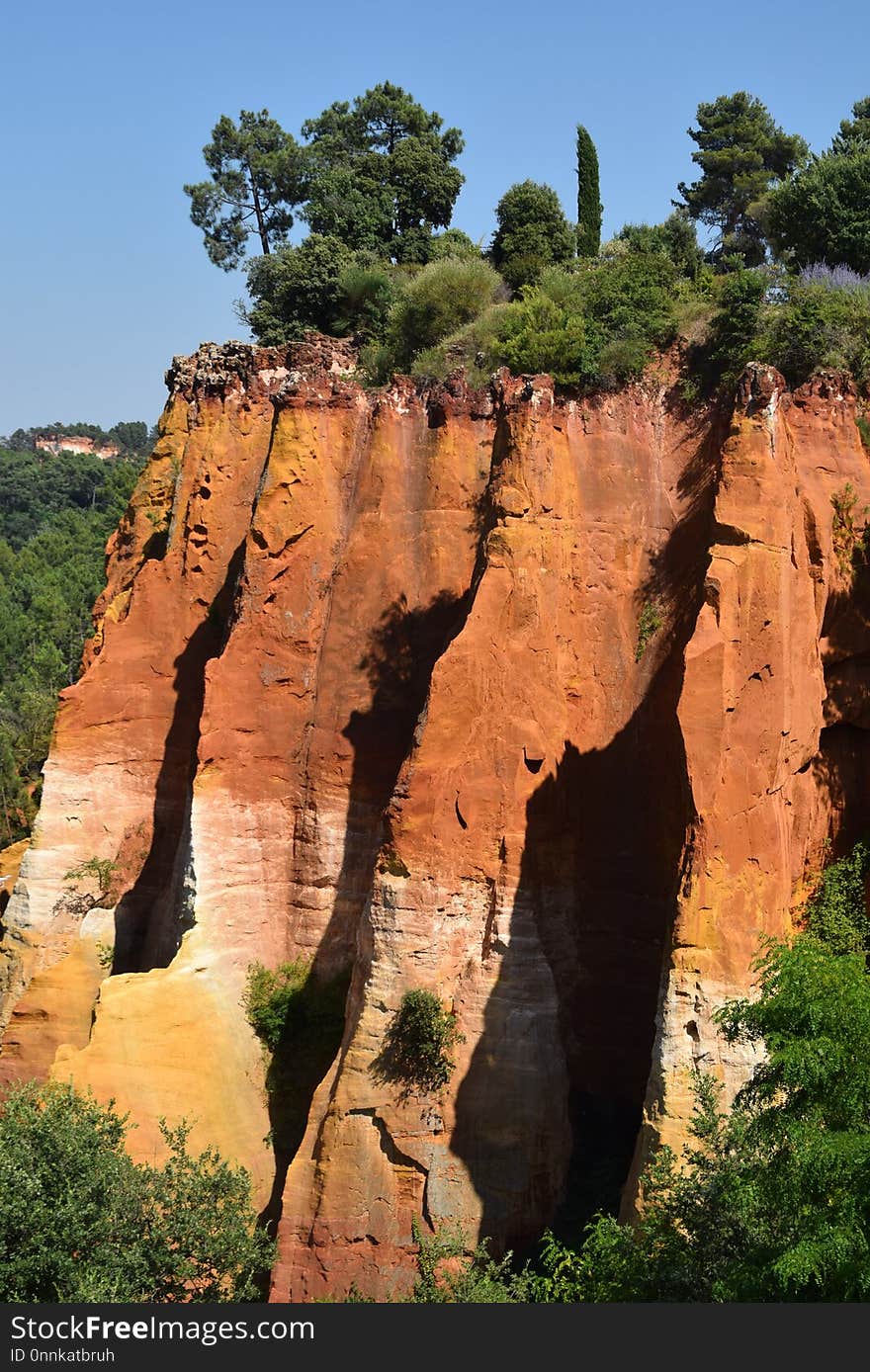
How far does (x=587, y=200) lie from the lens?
1346 inches

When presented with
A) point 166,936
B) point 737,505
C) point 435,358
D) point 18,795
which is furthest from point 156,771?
point 18,795

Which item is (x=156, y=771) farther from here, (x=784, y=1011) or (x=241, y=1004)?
(x=784, y=1011)

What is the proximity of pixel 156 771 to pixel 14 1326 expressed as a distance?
12.8 meters

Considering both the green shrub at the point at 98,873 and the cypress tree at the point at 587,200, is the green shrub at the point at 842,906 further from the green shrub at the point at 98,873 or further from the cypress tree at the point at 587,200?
the cypress tree at the point at 587,200

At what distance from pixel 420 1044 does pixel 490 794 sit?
3.13 m

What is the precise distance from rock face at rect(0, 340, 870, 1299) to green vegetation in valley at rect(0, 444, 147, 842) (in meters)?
21.6

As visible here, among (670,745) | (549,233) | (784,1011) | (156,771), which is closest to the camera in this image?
(784,1011)

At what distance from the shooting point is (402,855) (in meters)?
17.3

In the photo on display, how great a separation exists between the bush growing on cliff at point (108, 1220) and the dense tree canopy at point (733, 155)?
33.6 meters

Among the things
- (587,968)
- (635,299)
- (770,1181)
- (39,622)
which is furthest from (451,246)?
(39,622)

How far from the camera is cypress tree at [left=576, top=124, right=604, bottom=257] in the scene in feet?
108

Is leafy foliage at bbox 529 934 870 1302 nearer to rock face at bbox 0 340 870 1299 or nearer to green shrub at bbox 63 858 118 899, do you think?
rock face at bbox 0 340 870 1299

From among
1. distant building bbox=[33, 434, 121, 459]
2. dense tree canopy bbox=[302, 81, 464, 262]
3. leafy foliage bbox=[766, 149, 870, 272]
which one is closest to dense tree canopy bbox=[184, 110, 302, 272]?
dense tree canopy bbox=[302, 81, 464, 262]

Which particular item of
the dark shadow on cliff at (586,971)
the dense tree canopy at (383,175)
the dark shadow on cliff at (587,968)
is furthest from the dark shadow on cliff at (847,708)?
the dense tree canopy at (383,175)
